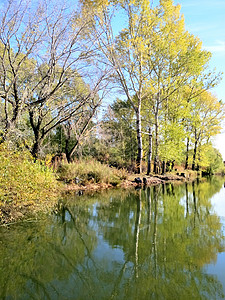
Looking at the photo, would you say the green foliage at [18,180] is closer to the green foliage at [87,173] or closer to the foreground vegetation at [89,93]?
the foreground vegetation at [89,93]

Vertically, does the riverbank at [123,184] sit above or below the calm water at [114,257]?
above

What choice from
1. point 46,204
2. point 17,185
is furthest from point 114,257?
point 46,204

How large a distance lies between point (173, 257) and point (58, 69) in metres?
10.7

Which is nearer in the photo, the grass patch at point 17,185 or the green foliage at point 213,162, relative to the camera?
the grass patch at point 17,185

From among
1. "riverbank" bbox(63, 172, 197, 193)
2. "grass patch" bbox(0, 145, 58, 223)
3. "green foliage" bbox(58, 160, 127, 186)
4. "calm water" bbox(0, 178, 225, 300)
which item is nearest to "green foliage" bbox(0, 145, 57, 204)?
"grass patch" bbox(0, 145, 58, 223)

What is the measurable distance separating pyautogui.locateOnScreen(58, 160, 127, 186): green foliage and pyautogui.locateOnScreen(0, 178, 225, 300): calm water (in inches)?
230

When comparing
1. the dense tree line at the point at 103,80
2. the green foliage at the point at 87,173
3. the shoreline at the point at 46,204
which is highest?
the dense tree line at the point at 103,80

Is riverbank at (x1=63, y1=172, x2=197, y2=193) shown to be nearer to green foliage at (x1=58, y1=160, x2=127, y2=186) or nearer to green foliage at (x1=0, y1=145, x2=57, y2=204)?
green foliage at (x1=58, y1=160, x2=127, y2=186)

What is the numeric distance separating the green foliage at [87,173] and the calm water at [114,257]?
19.1 ft

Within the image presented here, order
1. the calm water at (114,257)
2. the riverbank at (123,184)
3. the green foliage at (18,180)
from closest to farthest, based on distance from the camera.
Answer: the calm water at (114,257) < the green foliage at (18,180) < the riverbank at (123,184)

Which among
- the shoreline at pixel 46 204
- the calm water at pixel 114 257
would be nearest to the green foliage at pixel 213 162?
the shoreline at pixel 46 204

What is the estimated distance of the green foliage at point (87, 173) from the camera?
12.8 meters

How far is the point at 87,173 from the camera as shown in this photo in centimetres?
1359

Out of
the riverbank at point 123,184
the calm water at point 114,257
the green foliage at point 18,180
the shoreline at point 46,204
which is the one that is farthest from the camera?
the riverbank at point 123,184
